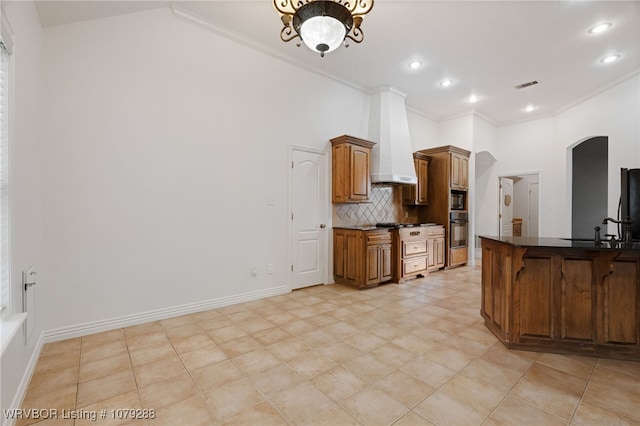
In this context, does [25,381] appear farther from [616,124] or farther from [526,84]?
[616,124]

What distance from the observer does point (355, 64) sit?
4320mm

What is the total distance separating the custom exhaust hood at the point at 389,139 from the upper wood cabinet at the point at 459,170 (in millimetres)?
1060

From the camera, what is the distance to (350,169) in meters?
4.43

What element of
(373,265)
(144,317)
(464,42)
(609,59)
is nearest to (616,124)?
(609,59)

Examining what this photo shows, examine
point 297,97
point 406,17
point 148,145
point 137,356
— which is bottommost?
point 137,356

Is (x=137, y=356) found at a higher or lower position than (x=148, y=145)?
lower

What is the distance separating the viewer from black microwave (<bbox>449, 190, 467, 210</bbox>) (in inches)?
234

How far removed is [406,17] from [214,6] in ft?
7.23

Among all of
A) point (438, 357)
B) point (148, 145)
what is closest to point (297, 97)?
point (148, 145)

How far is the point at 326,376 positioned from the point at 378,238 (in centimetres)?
265

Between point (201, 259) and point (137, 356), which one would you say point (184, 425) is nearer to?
point (137, 356)

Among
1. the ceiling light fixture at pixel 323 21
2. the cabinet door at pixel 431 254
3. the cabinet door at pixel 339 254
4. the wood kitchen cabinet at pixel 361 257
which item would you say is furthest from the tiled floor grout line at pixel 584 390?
the cabinet door at pixel 431 254

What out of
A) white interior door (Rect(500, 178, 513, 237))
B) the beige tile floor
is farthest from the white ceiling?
the beige tile floor

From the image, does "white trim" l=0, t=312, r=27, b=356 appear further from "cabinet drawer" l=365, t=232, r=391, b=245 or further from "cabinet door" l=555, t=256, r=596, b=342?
"cabinet door" l=555, t=256, r=596, b=342
